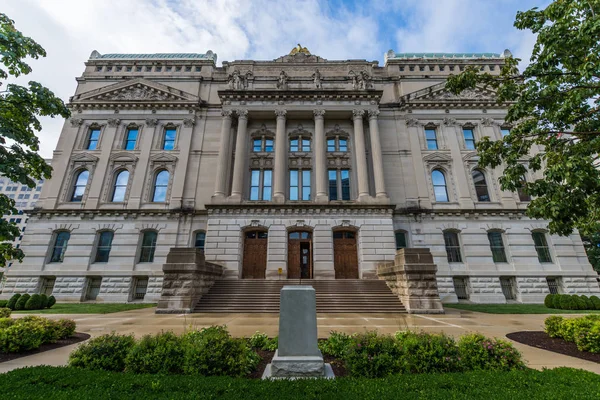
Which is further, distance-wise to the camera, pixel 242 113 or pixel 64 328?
pixel 242 113

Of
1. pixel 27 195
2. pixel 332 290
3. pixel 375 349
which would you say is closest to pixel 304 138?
pixel 332 290

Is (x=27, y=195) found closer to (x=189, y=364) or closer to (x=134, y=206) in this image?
(x=134, y=206)

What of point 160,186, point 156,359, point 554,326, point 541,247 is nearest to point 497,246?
point 541,247

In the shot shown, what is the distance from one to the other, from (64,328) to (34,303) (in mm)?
12500

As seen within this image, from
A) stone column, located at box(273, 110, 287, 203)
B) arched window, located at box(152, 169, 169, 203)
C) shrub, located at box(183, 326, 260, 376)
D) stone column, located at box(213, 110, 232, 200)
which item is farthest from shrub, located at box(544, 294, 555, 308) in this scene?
arched window, located at box(152, 169, 169, 203)

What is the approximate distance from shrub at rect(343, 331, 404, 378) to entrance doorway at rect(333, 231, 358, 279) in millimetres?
15481

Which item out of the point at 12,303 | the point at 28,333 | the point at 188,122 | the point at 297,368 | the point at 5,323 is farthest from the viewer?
the point at 188,122

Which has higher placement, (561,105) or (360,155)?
(360,155)

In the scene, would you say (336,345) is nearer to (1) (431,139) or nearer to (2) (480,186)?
(2) (480,186)

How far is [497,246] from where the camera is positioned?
22.6m

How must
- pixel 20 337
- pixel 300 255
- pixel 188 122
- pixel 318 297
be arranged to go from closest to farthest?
pixel 20 337, pixel 318 297, pixel 300 255, pixel 188 122

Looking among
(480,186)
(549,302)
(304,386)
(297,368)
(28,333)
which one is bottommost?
(304,386)

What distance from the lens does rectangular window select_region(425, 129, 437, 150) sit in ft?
85.8

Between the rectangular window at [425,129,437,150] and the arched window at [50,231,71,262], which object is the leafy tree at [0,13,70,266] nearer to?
the arched window at [50,231,71,262]
